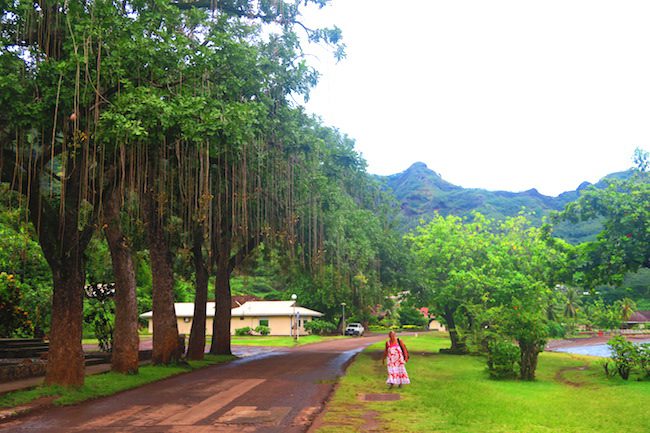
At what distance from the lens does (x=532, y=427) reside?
30.5ft

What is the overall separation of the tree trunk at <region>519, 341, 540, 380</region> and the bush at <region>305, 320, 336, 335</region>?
4996cm

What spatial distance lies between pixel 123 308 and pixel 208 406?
21.7 feet

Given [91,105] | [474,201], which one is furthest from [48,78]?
[474,201]

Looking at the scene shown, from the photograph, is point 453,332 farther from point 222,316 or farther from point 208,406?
point 208,406

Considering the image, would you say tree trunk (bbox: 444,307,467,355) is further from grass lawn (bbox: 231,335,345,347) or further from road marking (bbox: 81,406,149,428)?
road marking (bbox: 81,406,149,428)

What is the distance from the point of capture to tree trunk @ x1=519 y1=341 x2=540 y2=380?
60.1 ft

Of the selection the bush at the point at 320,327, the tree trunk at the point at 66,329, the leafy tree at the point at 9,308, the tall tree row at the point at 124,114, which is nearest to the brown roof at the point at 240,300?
the bush at the point at 320,327

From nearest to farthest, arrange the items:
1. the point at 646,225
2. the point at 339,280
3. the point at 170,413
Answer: the point at 170,413
the point at 646,225
the point at 339,280

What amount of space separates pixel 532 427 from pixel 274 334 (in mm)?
55109

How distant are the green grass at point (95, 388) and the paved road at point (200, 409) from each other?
0.37m

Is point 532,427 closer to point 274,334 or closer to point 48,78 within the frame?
point 48,78

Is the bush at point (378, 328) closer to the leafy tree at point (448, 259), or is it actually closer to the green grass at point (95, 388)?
the leafy tree at point (448, 259)

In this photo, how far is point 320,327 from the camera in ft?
223

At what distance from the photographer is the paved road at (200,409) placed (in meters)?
9.21
